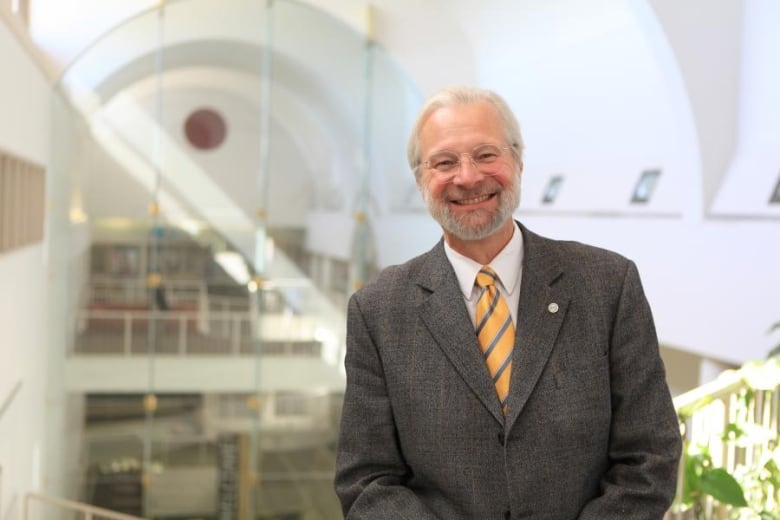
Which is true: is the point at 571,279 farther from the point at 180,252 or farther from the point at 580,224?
the point at 180,252

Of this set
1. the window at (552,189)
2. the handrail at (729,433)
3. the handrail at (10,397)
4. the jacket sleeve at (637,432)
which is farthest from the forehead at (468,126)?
the window at (552,189)

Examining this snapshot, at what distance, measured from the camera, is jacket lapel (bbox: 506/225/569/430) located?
1.96 metres

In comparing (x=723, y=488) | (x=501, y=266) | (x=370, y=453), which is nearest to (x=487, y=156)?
(x=501, y=266)

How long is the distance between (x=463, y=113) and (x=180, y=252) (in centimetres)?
938

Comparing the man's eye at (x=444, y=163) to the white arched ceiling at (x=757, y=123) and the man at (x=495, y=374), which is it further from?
the white arched ceiling at (x=757, y=123)

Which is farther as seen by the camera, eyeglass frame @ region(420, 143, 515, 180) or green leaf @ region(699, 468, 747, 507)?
green leaf @ region(699, 468, 747, 507)

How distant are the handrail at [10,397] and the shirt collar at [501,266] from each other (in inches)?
212

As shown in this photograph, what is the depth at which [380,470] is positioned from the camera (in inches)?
80.8

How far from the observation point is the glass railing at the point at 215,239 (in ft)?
35.2

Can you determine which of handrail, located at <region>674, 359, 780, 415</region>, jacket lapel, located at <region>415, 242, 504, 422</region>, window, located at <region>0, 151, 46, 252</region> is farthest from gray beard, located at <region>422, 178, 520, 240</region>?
window, located at <region>0, 151, 46, 252</region>

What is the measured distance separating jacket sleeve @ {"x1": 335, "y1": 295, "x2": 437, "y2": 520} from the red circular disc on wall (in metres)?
9.34

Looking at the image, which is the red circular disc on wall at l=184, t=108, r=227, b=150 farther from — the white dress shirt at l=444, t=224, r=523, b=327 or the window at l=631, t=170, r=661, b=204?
the white dress shirt at l=444, t=224, r=523, b=327

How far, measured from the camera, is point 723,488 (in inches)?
143

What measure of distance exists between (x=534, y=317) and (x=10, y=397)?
6216mm
